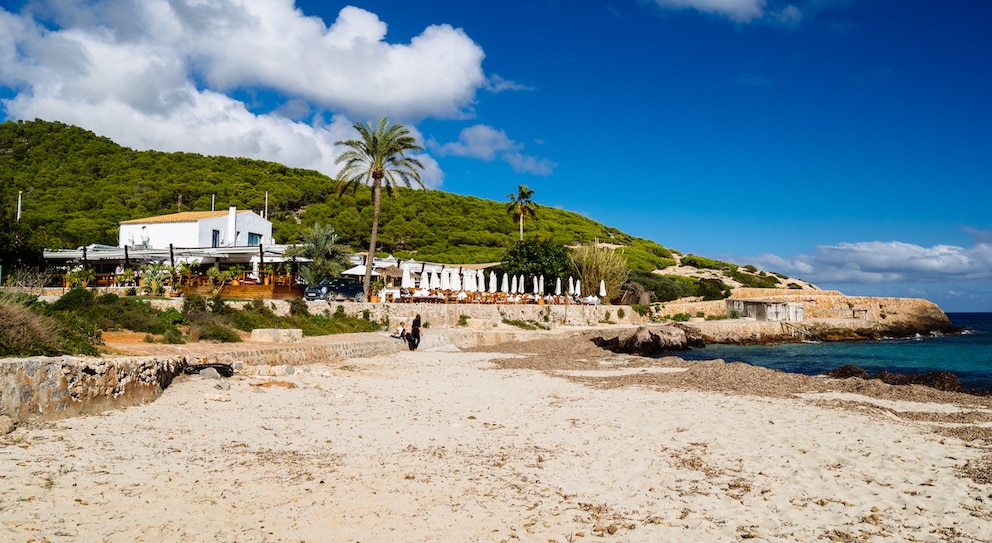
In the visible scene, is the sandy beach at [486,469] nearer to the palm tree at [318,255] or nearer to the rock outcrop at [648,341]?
the rock outcrop at [648,341]

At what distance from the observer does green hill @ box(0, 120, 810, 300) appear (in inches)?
2231

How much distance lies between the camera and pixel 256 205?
66.2m

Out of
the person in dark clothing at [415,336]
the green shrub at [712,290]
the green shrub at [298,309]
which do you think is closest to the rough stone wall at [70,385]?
the person in dark clothing at [415,336]

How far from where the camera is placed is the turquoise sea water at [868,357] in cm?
2456

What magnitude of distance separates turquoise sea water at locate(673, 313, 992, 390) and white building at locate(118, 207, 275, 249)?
30.2 m

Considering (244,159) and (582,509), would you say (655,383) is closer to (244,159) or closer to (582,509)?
(582,509)

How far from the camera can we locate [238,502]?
562 centimetres

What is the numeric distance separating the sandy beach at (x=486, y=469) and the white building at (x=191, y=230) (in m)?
32.9

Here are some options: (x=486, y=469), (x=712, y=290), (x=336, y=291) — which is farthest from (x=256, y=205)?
(x=486, y=469)

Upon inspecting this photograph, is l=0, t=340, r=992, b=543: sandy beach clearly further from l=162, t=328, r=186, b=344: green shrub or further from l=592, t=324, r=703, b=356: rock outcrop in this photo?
l=592, t=324, r=703, b=356: rock outcrop

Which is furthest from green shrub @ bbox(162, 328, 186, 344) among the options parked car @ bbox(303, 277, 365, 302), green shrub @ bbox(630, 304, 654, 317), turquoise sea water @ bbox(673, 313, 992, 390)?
green shrub @ bbox(630, 304, 654, 317)

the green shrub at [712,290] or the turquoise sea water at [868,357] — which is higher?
the green shrub at [712,290]

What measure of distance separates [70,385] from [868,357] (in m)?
32.3

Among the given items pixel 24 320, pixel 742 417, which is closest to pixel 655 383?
pixel 742 417
